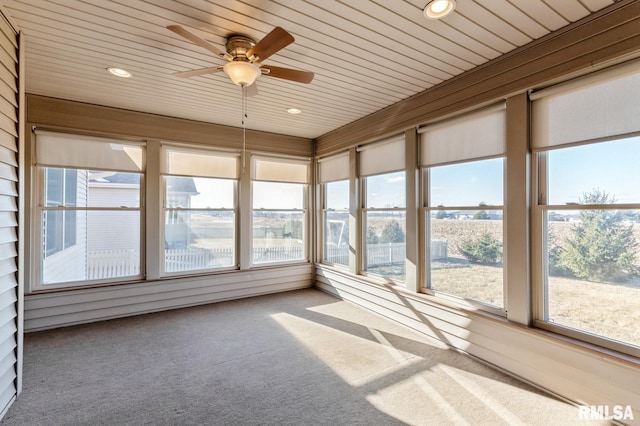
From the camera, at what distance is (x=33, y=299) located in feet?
11.9

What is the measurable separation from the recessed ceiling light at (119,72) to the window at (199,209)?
151 cm

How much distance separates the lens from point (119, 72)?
3.06 m

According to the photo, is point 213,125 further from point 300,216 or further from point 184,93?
point 300,216

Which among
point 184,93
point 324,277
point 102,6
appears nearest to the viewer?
point 102,6

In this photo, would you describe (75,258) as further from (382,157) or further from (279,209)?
(382,157)

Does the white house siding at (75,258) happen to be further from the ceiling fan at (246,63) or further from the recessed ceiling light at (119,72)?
the ceiling fan at (246,63)

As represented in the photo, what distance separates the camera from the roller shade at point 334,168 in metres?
5.06

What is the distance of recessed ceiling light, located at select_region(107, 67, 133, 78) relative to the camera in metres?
2.99

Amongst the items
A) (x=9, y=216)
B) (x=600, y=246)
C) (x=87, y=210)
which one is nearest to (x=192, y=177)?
(x=87, y=210)

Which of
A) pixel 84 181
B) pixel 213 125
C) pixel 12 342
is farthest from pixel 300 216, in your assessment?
pixel 12 342

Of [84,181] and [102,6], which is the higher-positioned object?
[102,6]

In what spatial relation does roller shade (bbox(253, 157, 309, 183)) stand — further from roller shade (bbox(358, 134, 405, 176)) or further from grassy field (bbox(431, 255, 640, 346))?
grassy field (bbox(431, 255, 640, 346))

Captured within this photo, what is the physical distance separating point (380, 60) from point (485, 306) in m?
2.58

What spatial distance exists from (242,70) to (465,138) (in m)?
2.30
